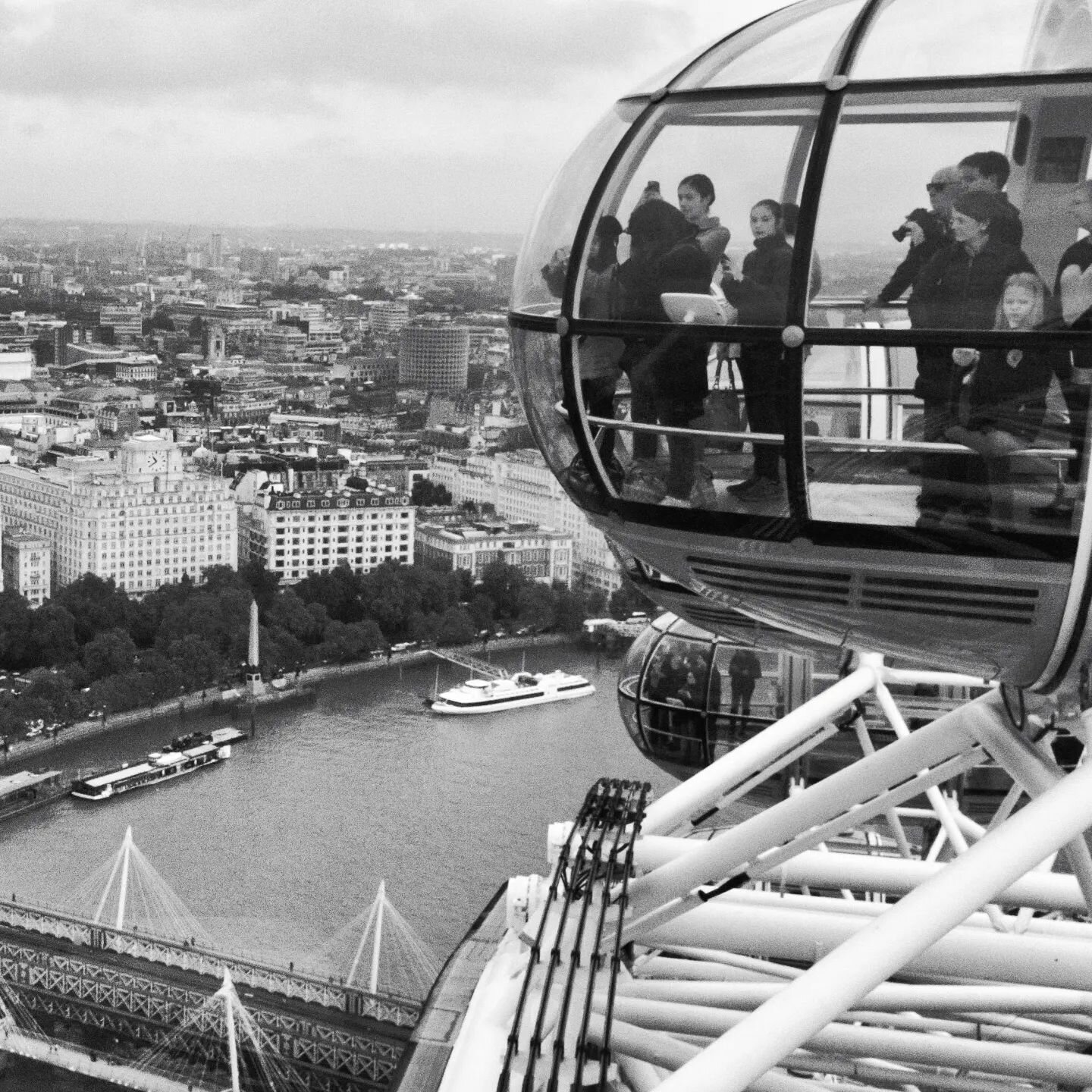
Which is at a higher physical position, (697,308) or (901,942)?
(697,308)

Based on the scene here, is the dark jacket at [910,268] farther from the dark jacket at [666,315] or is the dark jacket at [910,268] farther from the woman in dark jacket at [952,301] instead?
the dark jacket at [666,315]

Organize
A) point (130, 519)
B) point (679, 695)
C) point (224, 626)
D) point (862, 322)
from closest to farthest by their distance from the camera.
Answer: point (862, 322) → point (679, 695) → point (224, 626) → point (130, 519)

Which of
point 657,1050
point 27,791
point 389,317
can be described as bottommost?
point 27,791

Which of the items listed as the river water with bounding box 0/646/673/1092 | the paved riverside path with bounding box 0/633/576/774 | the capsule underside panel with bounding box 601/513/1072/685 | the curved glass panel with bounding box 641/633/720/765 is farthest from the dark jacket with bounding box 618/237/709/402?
the paved riverside path with bounding box 0/633/576/774

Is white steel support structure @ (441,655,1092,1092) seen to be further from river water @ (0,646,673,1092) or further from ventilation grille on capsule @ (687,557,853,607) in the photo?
river water @ (0,646,673,1092)

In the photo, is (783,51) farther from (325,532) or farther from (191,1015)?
(325,532)

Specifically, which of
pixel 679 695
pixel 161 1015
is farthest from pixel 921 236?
pixel 161 1015
